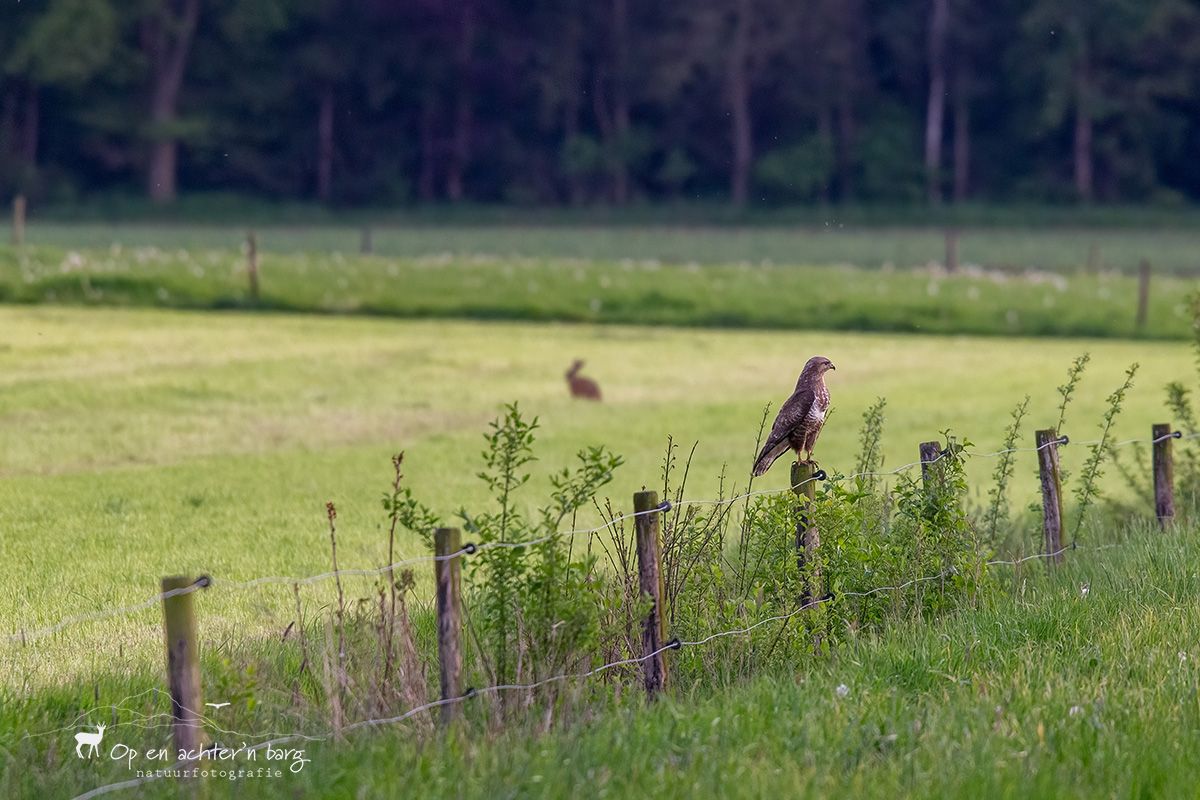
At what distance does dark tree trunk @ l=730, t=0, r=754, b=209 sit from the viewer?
75.7 metres

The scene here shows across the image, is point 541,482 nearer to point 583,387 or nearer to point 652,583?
point 583,387

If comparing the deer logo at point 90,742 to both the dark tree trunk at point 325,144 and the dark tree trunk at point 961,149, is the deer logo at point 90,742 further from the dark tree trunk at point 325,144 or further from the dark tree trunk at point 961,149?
the dark tree trunk at point 961,149

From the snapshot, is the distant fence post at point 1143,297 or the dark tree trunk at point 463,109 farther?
the dark tree trunk at point 463,109

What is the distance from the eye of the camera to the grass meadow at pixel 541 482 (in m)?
6.16

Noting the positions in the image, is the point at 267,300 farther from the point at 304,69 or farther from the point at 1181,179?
the point at 1181,179

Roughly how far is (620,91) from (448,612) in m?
75.3

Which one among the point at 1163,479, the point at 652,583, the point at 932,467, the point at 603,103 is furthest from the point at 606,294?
the point at 603,103

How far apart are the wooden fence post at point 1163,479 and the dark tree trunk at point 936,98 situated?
6866 cm

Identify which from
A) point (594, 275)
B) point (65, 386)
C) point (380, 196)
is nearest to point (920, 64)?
point (380, 196)

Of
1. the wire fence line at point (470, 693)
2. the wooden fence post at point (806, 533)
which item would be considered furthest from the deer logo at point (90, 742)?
the wooden fence post at point (806, 533)

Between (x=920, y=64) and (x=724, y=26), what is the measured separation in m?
10.3

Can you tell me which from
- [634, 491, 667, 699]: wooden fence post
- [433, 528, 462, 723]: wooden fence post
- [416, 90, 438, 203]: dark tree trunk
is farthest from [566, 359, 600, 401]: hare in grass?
[416, 90, 438, 203]: dark tree trunk

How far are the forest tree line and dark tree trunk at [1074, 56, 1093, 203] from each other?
0.10 m

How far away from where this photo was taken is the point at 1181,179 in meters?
78.3
